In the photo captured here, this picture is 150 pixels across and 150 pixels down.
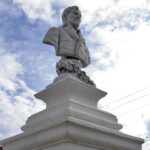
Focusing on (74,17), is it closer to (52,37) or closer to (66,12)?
(66,12)

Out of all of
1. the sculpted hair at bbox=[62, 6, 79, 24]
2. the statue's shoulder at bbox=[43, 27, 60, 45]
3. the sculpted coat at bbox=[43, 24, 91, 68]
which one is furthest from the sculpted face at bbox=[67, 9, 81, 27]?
the statue's shoulder at bbox=[43, 27, 60, 45]

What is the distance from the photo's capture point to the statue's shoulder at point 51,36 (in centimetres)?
→ 455

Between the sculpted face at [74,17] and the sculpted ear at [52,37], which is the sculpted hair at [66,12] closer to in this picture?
the sculpted face at [74,17]

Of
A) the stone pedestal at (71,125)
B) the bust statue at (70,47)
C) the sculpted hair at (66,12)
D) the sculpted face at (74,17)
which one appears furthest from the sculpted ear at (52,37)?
the stone pedestal at (71,125)

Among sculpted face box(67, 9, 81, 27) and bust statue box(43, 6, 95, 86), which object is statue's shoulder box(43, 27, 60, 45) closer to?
bust statue box(43, 6, 95, 86)

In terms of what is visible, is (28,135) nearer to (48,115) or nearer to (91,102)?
(48,115)

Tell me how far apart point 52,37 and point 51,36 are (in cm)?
3

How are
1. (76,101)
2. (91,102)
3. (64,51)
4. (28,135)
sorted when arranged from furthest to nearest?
(64,51)
(91,102)
(76,101)
(28,135)

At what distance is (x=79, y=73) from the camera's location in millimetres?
4246

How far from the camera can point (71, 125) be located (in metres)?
2.89

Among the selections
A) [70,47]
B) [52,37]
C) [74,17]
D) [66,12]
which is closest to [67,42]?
[70,47]

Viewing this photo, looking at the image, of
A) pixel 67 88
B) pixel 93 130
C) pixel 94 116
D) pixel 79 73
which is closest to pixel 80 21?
pixel 79 73

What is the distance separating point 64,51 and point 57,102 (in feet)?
3.99

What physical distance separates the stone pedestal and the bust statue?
1.22 ft
